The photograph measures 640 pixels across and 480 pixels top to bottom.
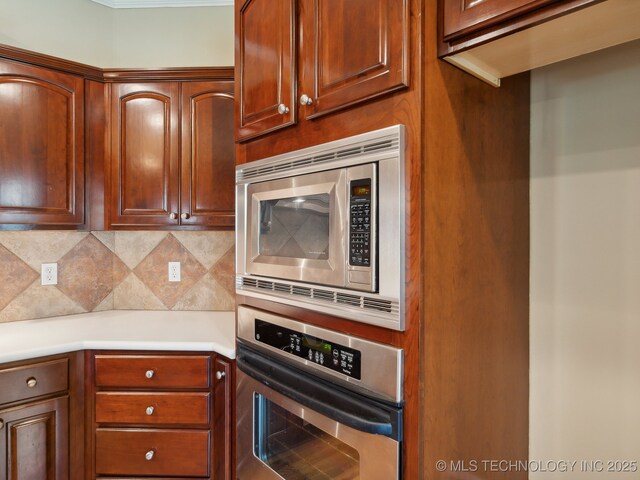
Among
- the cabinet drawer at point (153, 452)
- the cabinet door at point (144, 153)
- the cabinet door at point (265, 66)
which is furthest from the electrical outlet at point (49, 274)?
the cabinet door at point (265, 66)

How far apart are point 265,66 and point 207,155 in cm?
81

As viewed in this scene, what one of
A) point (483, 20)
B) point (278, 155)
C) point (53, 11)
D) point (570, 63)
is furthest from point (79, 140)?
point (570, 63)

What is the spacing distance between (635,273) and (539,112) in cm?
55

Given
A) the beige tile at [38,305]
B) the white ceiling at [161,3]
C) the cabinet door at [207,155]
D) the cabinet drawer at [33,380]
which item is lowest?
the cabinet drawer at [33,380]

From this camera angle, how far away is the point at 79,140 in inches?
78.7

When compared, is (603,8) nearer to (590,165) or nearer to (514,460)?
(590,165)

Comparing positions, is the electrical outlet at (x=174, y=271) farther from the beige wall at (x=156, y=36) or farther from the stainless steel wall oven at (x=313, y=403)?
the beige wall at (x=156, y=36)

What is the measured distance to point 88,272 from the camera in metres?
2.36

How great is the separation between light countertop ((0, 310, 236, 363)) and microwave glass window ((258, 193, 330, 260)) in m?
0.56

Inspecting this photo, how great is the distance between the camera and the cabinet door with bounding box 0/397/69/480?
5.23 feet

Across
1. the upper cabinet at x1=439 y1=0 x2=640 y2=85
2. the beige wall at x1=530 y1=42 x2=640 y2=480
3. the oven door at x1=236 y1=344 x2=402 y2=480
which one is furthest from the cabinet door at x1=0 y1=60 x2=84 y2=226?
the beige wall at x1=530 y1=42 x2=640 y2=480

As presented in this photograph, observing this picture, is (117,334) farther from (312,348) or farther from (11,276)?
(312,348)

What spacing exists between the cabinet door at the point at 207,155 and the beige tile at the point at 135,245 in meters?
0.47

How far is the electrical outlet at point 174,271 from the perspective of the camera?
95.7 inches
